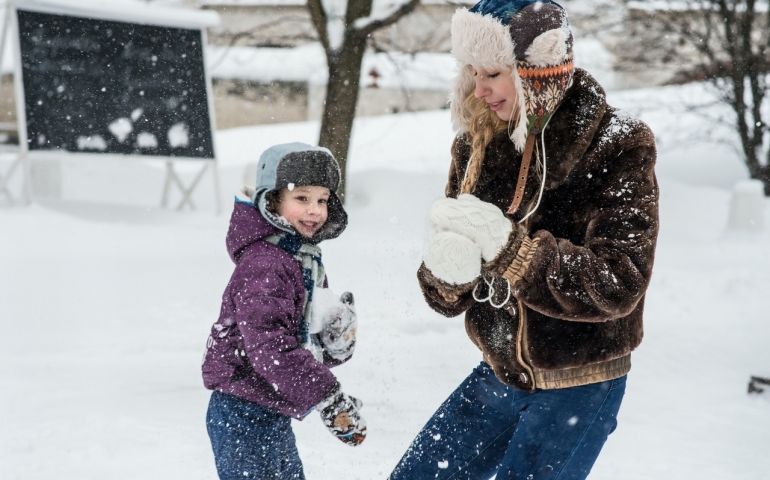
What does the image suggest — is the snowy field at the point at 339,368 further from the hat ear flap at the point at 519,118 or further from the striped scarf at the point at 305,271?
the hat ear flap at the point at 519,118

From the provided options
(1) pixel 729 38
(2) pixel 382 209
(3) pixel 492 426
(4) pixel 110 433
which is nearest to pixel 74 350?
(4) pixel 110 433

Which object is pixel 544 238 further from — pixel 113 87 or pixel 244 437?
pixel 113 87

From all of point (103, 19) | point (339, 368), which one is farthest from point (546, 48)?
point (103, 19)

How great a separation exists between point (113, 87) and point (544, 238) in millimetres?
8414

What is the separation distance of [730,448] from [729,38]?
9219 millimetres

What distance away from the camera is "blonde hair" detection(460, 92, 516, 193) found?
7.61ft

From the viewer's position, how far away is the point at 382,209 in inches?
412

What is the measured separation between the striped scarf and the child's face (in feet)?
0.14

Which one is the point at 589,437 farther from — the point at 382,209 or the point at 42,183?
the point at 42,183

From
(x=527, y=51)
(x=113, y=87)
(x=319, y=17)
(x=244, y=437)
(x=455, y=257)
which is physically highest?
(x=527, y=51)

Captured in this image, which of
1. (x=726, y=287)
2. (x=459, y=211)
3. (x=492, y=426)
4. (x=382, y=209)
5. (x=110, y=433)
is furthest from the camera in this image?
(x=382, y=209)

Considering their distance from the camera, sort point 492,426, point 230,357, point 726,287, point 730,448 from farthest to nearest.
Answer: point 726,287
point 730,448
point 230,357
point 492,426

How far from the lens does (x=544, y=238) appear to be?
2012 mm

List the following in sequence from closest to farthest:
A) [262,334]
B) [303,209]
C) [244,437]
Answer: [262,334] → [244,437] → [303,209]
